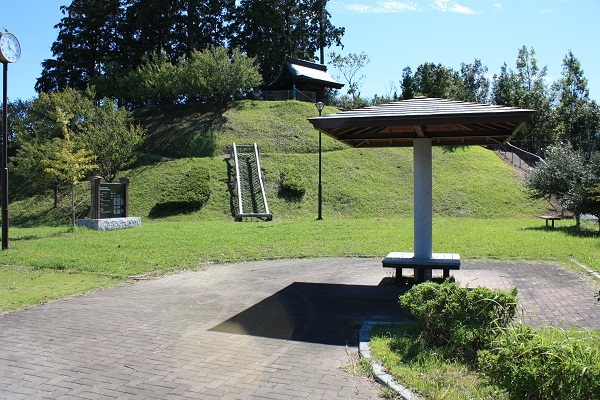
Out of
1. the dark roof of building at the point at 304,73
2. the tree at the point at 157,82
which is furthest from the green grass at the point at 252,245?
the dark roof of building at the point at 304,73

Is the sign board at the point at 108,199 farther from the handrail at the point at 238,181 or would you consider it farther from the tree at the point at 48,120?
the tree at the point at 48,120

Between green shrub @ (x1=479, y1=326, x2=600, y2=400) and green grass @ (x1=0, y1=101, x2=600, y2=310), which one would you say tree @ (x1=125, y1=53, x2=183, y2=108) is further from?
green shrub @ (x1=479, y1=326, x2=600, y2=400)

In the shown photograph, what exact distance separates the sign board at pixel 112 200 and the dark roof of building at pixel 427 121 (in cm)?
1290

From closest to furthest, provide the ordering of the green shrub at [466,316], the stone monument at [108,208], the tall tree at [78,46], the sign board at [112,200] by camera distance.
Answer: the green shrub at [466,316] < the stone monument at [108,208] < the sign board at [112,200] < the tall tree at [78,46]

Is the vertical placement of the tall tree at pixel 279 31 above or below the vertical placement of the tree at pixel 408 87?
above

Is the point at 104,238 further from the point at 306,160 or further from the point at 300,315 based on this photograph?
the point at 306,160

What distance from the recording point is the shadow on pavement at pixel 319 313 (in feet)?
20.4

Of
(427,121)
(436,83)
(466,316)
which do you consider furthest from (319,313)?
(436,83)

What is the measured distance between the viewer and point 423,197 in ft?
30.4

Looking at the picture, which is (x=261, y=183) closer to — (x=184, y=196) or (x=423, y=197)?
(x=184, y=196)

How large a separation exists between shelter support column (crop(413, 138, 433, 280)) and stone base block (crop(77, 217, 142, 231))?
13.7 meters

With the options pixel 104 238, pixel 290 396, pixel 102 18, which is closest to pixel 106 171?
pixel 104 238

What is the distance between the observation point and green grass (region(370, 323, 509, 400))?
4098 millimetres

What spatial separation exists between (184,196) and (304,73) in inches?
922
